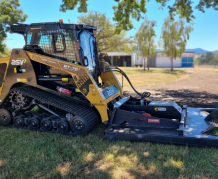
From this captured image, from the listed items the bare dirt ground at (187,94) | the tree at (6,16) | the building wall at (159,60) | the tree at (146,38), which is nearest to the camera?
the bare dirt ground at (187,94)

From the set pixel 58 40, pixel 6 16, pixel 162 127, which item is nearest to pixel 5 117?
pixel 58 40

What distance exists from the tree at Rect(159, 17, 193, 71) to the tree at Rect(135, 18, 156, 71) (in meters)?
1.90

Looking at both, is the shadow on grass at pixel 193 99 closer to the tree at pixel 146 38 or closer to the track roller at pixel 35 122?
the track roller at pixel 35 122

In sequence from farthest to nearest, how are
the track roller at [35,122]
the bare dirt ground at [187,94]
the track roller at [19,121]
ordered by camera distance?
the bare dirt ground at [187,94] → the track roller at [19,121] → the track roller at [35,122]

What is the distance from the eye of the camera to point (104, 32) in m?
21.7

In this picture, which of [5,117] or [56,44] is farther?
[5,117]

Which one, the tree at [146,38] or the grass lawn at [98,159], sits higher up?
the tree at [146,38]

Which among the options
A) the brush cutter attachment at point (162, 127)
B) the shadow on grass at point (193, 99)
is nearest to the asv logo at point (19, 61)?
the brush cutter attachment at point (162, 127)

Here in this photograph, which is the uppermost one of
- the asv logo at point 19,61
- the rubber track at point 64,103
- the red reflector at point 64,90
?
the asv logo at point 19,61

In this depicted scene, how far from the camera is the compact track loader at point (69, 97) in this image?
433cm

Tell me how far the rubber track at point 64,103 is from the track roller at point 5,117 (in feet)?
2.20

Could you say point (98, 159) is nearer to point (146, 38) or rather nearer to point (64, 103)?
point (64, 103)

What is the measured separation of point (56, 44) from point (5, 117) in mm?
2422

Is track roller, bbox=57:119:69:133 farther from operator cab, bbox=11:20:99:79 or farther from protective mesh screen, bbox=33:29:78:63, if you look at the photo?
protective mesh screen, bbox=33:29:78:63
